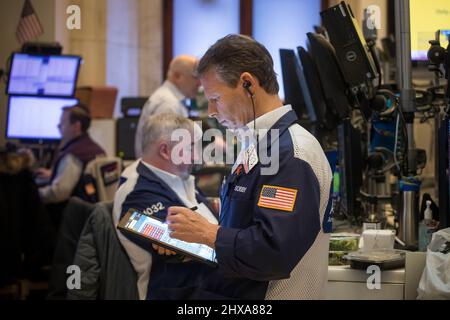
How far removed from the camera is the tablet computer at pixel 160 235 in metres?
2.15

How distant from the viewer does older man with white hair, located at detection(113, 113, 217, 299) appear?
9.04ft

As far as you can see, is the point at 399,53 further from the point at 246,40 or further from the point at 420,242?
the point at 246,40

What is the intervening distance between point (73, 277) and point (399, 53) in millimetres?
1594

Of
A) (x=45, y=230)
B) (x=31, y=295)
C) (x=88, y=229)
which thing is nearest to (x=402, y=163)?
(x=88, y=229)

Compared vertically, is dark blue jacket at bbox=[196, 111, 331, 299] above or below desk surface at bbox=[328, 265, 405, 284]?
above

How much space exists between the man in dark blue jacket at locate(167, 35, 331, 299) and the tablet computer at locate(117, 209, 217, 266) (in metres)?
0.16

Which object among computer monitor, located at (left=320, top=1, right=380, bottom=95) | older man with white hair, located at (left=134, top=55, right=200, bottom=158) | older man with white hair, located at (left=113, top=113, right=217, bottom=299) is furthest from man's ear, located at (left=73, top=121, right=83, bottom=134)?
computer monitor, located at (left=320, top=1, right=380, bottom=95)

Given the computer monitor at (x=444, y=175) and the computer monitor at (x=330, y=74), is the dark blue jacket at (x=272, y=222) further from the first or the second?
the computer monitor at (x=330, y=74)

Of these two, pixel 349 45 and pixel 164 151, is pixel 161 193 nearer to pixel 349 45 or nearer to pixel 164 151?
pixel 164 151

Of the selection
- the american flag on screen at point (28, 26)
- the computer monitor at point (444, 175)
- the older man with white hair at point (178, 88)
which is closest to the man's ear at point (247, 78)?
the computer monitor at point (444, 175)

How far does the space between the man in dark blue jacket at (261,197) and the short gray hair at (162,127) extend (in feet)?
3.36

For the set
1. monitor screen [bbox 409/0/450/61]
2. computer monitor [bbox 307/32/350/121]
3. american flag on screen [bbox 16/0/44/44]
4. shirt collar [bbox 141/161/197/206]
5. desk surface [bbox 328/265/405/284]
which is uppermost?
american flag on screen [bbox 16/0/44/44]

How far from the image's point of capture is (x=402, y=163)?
9.36 feet

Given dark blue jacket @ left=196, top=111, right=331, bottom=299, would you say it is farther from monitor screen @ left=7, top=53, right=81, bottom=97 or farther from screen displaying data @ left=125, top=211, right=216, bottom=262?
monitor screen @ left=7, top=53, right=81, bottom=97
